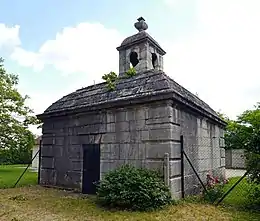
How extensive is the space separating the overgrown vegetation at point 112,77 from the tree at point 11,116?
11061 millimetres

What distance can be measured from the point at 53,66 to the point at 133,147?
9.52 metres

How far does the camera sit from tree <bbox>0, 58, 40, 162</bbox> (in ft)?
62.6

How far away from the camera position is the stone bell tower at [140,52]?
1117 cm

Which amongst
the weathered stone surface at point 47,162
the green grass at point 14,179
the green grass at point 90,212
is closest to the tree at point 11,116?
the green grass at point 14,179

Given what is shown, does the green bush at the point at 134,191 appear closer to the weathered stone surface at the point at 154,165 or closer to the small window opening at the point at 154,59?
the weathered stone surface at the point at 154,165

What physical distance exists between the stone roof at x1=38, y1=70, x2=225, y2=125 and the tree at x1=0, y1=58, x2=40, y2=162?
8675mm

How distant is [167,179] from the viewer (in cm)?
730

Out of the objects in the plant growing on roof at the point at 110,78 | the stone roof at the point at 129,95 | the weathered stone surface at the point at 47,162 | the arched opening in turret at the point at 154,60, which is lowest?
the weathered stone surface at the point at 47,162

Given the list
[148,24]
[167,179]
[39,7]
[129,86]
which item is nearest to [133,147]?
[167,179]

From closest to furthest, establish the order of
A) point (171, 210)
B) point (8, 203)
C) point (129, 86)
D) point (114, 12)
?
point (171, 210)
point (8, 203)
point (129, 86)
point (114, 12)

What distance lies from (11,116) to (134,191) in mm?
15835

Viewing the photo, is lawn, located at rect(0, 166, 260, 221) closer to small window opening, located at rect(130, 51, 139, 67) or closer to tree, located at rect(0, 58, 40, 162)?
small window opening, located at rect(130, 51, 139, 67)

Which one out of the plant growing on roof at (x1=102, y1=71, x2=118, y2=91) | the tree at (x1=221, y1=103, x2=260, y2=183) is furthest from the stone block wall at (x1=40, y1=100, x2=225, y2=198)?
the tree at (x1=221, y1=103, x2=260, y2=183)

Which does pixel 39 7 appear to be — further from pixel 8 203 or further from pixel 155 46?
pixel 8 203
